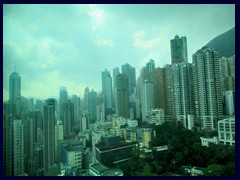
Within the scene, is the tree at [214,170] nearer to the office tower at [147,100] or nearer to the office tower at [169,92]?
the office tower at [169,92]

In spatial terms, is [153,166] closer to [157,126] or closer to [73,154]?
[157,126]

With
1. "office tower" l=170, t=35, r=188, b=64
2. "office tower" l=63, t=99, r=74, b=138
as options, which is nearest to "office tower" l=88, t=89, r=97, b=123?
"office tower" l=63, t=99, r=74, b=138

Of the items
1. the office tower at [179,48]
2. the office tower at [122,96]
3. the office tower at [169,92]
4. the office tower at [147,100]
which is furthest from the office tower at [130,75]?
the office tower at [179,48]

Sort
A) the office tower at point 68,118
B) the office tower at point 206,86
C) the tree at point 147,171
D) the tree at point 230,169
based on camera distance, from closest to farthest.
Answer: the tree at point 230,169 → the tree at point 147,171 → the office tower at point 68,118 → the office tower at point 206,86

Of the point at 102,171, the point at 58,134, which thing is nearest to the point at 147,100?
the point at 102,171

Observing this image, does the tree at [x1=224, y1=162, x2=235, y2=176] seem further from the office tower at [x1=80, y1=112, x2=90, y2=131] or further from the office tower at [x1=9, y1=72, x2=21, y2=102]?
the office tower at [x1=9, y1=72, x2=21, y2=102]

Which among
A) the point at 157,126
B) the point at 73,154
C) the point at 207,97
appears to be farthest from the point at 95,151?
the point at 207,97
